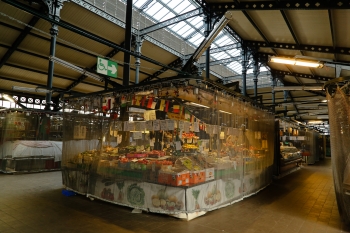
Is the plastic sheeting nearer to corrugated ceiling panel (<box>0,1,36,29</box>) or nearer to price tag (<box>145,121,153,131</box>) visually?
price tag (<box>145,121,153,131</box>)

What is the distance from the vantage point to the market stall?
16.1 feet

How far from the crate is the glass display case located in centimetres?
858

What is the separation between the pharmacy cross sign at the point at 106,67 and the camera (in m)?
6.39

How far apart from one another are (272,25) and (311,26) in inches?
60.0

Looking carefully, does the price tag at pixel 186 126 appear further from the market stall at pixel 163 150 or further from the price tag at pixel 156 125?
the price tag at pixel 156 125

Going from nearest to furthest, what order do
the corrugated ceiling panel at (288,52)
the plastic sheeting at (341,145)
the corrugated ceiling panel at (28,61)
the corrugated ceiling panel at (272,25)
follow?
the plastic sheeting at (341,145) < the corrugated ceiling panel at (272,25) < the corrugated ceiling panel at (288,52) < the corrugated ceiling panel at (28,61)

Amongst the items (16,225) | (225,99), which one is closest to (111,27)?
(225,99)

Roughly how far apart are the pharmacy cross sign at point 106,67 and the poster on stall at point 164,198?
11.7 feet

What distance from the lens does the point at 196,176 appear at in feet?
16.2

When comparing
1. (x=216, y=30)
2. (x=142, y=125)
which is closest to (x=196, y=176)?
(x=142, y=125)

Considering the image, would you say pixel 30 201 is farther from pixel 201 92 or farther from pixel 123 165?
pixel 201 92

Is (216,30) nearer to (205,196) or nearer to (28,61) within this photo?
(205,196)

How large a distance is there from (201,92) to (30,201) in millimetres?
5255

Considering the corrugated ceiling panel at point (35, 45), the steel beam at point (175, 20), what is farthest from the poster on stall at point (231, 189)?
the corrugated ceiling panel at point (35, 45)
